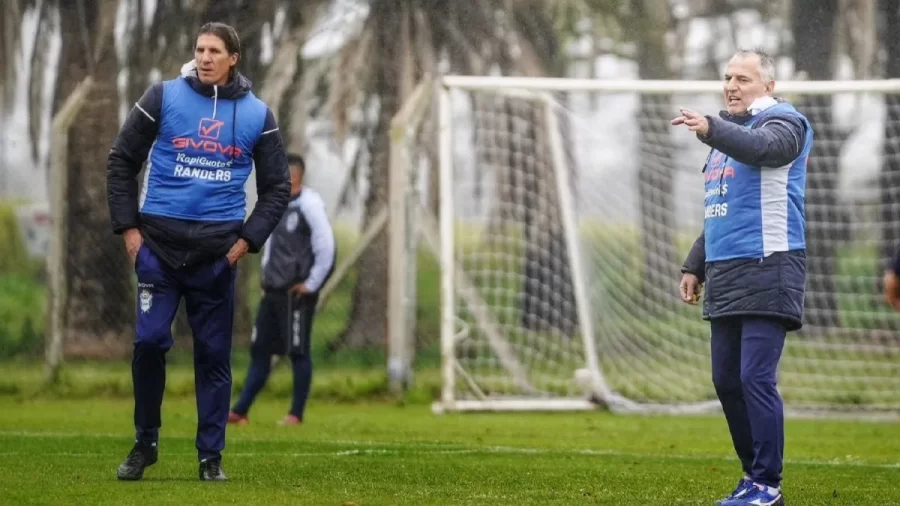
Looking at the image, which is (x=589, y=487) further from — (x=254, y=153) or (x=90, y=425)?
(x=90, y=425)

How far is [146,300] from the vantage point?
722 cm

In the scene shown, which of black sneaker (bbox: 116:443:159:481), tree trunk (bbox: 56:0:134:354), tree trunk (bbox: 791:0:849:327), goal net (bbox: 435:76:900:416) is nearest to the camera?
black sneaker (bbox: 116:443:159:481)

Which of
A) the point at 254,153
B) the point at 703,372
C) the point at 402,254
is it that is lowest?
the point at 703,372

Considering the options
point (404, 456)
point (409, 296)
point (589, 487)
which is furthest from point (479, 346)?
point (589, 487)

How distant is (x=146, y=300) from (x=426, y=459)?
2.11 meters

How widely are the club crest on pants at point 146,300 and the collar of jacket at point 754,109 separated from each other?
2587mm

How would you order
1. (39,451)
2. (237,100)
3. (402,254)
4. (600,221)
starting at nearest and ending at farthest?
(237,100)
(39,451)
(402,254)
(600,221)

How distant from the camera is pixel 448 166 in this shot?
42.2 ft

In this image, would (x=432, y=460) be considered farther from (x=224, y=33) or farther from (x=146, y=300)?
(x=224, y=33)

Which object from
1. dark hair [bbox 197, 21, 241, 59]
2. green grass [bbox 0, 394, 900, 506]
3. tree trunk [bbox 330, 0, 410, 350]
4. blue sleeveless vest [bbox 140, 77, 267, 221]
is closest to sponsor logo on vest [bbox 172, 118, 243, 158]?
blue sleeveless vest [bbox 140, 77, 267, 221]

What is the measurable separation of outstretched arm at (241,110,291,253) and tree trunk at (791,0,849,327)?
26.6ft

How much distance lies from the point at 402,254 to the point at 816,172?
3.96 meters

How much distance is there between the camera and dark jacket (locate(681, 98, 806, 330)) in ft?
21.0

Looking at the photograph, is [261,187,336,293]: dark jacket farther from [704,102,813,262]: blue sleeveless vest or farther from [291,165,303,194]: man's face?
[704,102,813,262]: blue sleeveless vest
